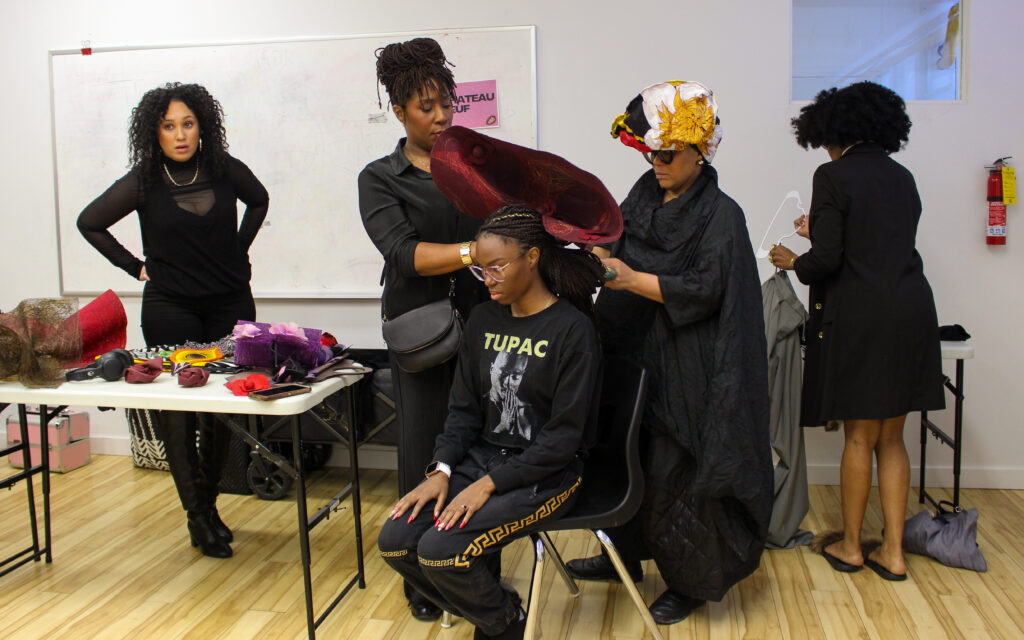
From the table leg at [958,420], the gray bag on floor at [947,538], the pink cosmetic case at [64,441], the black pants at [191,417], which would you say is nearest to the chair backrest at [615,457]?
the gray bag on floor at [947,538]

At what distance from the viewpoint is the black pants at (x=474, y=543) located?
173cm

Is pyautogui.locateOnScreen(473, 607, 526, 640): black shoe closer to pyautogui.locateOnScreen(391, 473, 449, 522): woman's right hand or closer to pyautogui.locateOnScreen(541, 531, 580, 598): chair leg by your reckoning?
pyautogui.locateOnScreen(541, 531, 580, 598): chair leg

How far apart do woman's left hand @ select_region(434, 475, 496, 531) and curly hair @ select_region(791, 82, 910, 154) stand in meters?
1.57

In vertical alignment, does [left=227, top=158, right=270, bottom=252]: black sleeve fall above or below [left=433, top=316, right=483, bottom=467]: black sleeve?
above

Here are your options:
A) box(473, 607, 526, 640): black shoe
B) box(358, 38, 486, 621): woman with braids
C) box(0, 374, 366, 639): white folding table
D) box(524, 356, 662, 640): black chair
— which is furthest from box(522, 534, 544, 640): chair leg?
box(0, 374, 366, 639): white folding table

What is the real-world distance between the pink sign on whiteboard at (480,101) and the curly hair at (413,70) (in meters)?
1.24

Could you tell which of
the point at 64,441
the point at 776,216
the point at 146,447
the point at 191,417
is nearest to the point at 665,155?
the point at 776,216

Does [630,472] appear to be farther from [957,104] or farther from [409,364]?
[957,104]

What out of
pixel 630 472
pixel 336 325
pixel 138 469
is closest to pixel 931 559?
pixel 630 472

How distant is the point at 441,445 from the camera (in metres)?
1.94

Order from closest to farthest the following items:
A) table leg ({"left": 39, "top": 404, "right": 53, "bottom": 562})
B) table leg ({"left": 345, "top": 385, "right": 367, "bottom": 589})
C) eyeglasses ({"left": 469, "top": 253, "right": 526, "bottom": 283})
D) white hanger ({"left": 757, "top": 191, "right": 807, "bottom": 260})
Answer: eyeglasses ({"left": 469, "top": 253, "right": 526, "bottom": 283})
table leg ({"left": 345, "top": 385, "right": 367, "bottom": 589})
table leg ({"left": 39, "top": 404, "right": 53, "bottom": 562})
white hanger ({"left": 757, "top": 191, "right": 807, "bottom": 260})

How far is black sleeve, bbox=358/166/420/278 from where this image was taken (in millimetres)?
2090

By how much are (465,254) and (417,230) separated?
25cm

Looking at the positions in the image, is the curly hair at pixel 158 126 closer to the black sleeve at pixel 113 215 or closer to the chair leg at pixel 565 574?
the black sleeve at pixel 113 215
